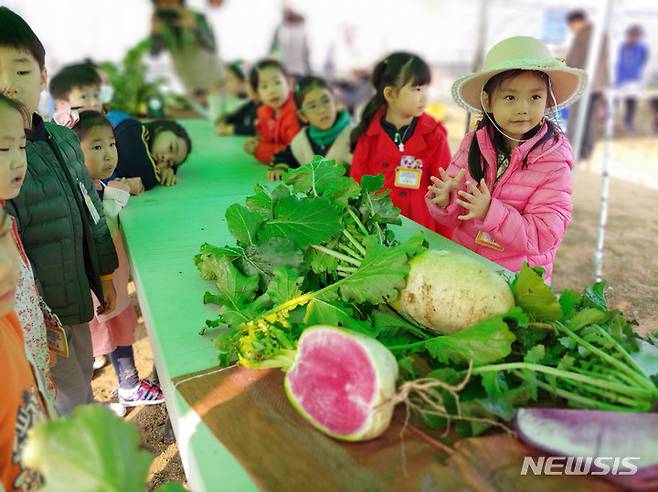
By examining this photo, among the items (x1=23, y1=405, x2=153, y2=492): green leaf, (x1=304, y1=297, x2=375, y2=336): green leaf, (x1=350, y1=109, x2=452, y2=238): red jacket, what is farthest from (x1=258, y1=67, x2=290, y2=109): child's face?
(x1=23, y1=405, x2=153, y2=492): green leaf

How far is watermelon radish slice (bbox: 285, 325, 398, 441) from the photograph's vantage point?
100 cm

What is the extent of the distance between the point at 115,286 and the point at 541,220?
1.91 metres

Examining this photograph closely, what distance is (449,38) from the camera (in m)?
15.7

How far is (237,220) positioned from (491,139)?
1.12m

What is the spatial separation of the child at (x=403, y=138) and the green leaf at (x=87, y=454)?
82.7 inches

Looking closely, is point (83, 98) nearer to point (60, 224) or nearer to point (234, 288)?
point (60, 224)

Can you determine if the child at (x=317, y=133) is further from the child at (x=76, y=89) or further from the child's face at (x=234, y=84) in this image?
the child's face at (x=234, y=84)

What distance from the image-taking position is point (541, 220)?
6.14 feet

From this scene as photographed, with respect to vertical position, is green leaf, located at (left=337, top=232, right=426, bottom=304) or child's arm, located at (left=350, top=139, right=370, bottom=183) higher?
child's arm, located at (left=350, top=139, right=370, bottom=183)

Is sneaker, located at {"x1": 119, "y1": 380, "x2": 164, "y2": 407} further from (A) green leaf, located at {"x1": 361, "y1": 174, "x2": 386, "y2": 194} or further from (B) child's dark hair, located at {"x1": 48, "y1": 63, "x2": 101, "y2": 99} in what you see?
(B) child's dark hair, located at {"x1": 48, "y1": 63, "x2": 101, "y2": 99}

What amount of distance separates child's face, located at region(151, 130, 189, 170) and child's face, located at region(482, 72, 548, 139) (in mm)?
1859

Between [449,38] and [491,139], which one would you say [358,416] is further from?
[449,38]

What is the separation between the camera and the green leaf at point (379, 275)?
1.30m

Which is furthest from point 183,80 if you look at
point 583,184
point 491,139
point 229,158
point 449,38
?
point 449,38
